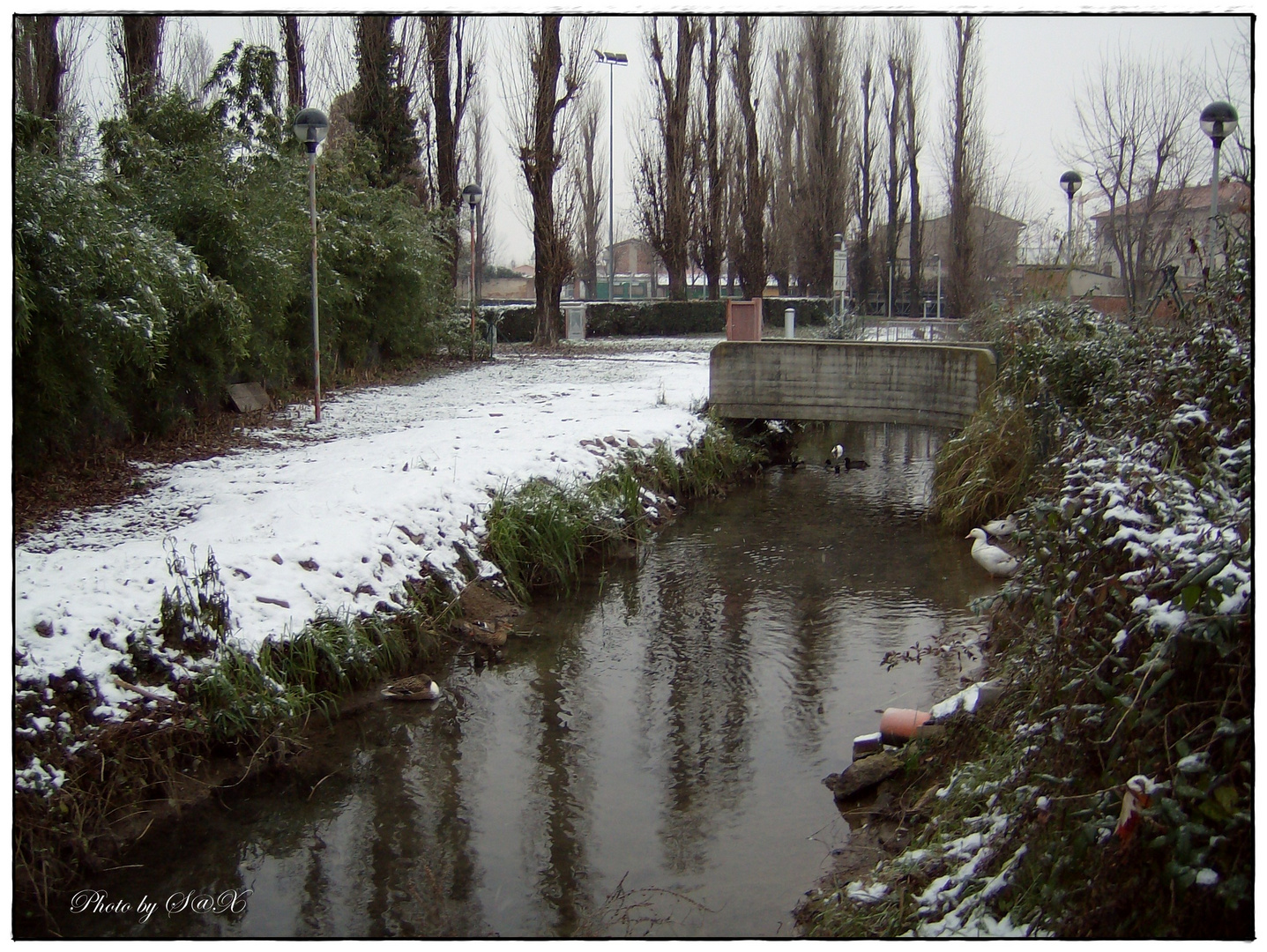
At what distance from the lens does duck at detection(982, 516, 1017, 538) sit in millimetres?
8469

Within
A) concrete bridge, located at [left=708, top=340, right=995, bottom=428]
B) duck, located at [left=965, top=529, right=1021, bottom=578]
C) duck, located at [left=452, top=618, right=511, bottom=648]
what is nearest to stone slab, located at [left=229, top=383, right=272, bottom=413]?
concrete bridge, located at [left=708, top=340, right=995, bottom=428]

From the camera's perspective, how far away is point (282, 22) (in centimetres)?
1473

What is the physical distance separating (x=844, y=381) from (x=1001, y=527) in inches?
164

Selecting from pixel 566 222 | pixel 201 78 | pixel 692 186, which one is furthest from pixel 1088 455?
pixel 692 186

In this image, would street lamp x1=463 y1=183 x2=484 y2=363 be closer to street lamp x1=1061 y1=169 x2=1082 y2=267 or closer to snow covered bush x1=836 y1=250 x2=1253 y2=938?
street lamp x1=1061 y1=169 x2=1082 y2=267

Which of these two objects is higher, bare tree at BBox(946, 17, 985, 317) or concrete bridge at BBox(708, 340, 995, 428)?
bare tree at BBox(946, 17, 985, 317)

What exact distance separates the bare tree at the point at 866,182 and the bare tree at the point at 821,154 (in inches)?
16.9

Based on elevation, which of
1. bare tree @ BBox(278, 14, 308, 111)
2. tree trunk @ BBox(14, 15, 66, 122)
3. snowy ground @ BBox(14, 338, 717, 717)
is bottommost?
snowy ground @ BBox(14, 338, 717, 717)

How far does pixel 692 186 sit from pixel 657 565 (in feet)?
66.2

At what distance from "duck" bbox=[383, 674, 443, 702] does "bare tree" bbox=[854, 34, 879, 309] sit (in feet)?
54.5

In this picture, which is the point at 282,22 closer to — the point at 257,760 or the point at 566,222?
the point at 566,222

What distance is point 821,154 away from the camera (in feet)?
86.9

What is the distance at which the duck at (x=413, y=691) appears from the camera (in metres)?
5.61

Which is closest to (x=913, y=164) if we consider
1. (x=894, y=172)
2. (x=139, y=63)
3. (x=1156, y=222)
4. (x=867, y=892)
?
(x=894, y=172)
